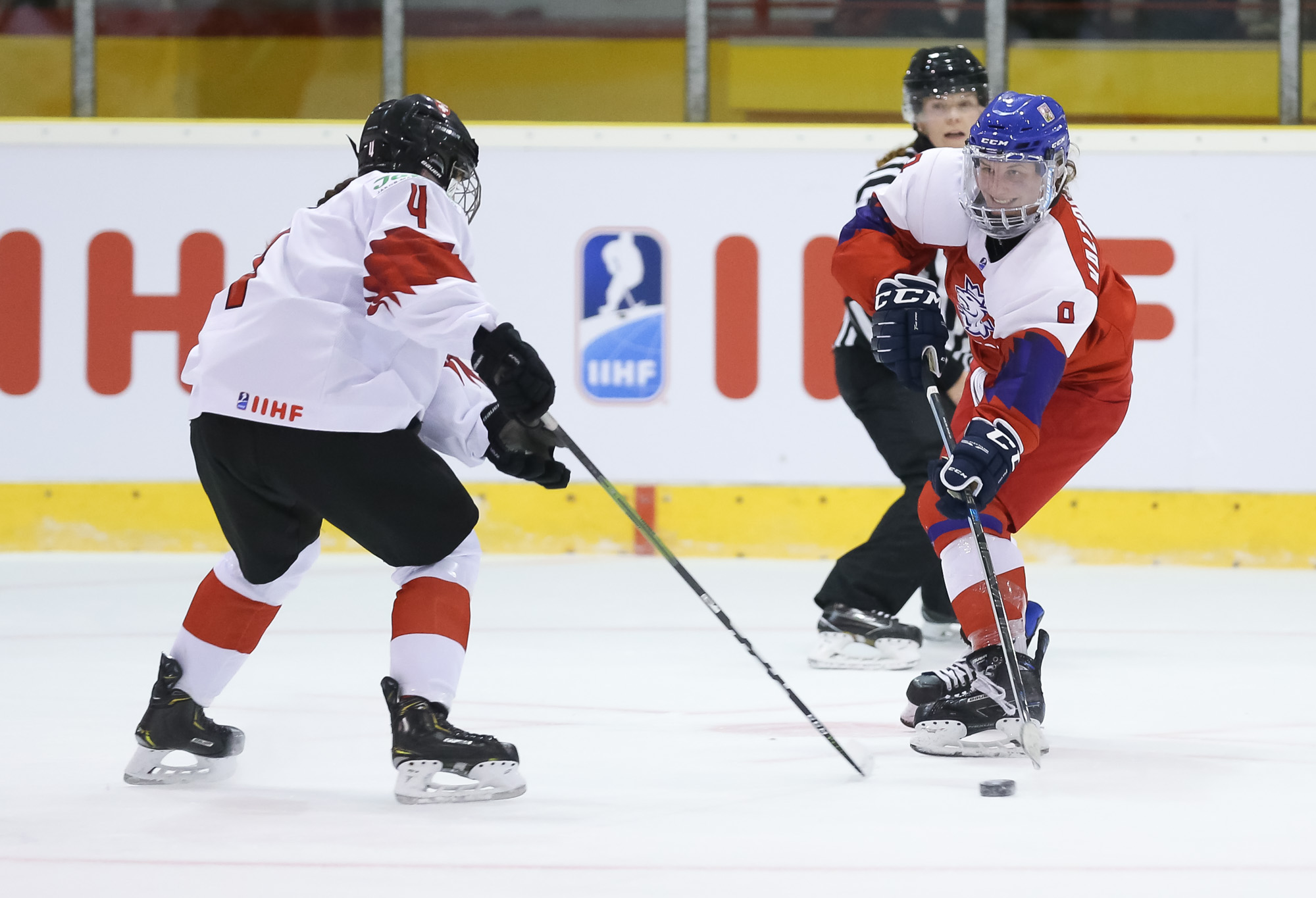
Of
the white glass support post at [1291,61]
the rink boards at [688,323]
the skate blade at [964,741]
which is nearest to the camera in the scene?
the skate blade at [964,741]

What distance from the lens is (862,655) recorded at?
11.8 ft

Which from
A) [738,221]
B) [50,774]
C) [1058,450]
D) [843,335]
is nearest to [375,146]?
[50,774]

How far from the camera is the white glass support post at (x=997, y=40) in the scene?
19.0 ft

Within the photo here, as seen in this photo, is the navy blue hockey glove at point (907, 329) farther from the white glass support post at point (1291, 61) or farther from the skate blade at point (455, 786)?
the white glass support post at point (1291, 61)

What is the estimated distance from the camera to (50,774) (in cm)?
246

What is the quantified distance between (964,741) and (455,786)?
2.77 feet

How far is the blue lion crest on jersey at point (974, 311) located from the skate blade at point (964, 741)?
2.10ft

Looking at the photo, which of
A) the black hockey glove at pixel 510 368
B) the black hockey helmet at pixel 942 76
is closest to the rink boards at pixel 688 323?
the black hockey helmet at pixel 942 76

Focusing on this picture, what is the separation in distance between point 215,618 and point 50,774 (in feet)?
1.11

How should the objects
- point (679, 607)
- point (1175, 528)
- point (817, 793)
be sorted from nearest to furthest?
point (817, 793)
point (679, 607)
point (1175, 528)

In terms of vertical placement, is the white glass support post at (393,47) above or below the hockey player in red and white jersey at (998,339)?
above

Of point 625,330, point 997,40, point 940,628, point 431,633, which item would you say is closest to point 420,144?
point 431,633

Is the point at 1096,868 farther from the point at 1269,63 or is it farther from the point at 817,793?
the point at 1269,63

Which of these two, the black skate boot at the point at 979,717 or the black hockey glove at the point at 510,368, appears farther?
the black skate boot at the point at 979,717
